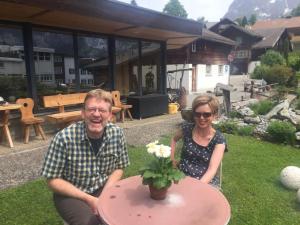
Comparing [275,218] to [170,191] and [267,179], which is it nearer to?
[267,179]

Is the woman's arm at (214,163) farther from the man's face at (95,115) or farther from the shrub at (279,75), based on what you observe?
the shrub at (279,75)

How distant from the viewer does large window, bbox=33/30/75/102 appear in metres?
7.39

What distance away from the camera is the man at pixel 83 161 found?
2213 millimetres

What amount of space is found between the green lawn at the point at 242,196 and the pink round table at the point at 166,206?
1.53 meters

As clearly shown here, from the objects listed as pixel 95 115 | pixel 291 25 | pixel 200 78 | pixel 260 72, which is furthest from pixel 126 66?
pixel 291 25

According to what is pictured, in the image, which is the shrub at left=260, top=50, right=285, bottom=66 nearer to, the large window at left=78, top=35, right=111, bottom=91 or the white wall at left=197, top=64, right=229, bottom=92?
the white wall at left=197, top=64, right=229, bottom=92

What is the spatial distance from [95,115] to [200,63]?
61.3ft

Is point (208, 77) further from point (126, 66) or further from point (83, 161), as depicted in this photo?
point (83, 161)

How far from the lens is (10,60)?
694 cm

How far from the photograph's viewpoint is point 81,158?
2273mm

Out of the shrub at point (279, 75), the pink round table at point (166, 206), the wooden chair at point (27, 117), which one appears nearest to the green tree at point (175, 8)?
the shrub at point (279, 75)

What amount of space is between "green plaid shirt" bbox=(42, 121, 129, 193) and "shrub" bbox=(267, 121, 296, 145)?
5.31 meters

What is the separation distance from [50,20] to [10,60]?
135cm

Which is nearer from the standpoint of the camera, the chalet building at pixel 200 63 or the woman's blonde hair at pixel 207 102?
the woman's blonde hair at pixel 207 102
